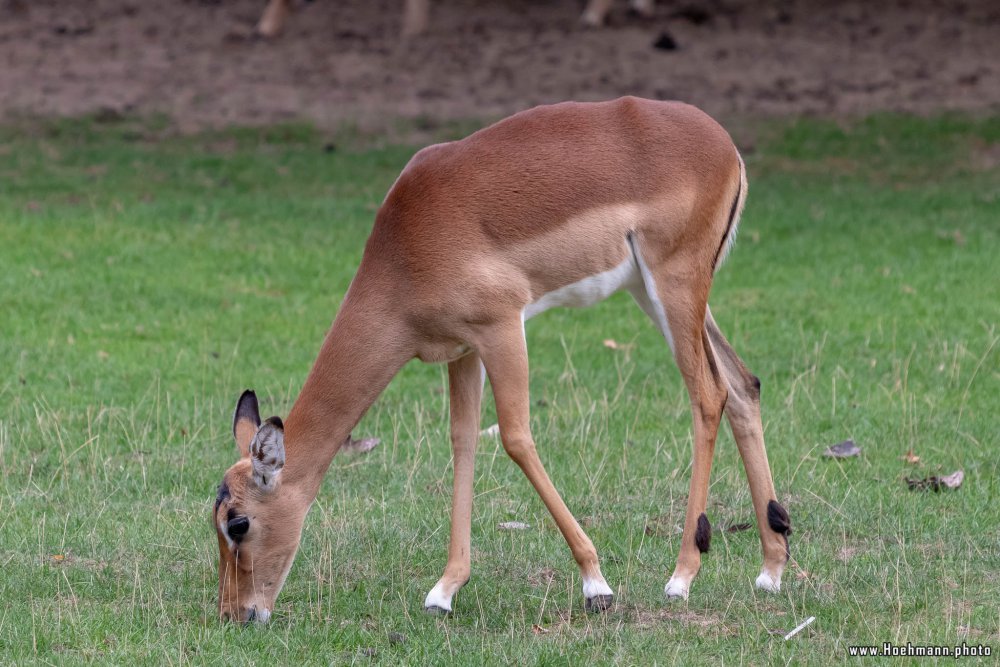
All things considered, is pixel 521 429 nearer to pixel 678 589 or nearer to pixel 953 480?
pixel 678 589

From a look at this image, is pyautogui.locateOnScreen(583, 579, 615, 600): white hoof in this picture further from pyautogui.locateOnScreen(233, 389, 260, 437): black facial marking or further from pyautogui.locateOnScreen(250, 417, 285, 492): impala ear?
pyautogui.locateOnScreen(233, 389, 260, 437): black facial marking

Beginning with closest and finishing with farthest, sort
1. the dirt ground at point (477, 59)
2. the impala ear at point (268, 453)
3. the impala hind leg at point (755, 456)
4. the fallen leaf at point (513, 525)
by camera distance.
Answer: the impala ear at point (268, 453) < the impala hind leg at point (755, 456) < the fallen leaf at point (513, 525) < the dirt ground at point (477, 59)

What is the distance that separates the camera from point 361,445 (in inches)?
290

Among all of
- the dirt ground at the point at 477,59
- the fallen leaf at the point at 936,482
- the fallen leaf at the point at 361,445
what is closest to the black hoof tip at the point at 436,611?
the fallen leaf at the point at 361,445

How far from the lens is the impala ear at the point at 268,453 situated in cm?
486

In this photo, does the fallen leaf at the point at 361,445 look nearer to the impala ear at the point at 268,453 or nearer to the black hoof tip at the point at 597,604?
the impala ear at the point at 268,453

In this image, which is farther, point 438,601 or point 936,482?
point 936,482

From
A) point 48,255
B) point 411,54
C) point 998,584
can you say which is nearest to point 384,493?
point 998,584

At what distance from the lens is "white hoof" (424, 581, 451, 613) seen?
207 inches

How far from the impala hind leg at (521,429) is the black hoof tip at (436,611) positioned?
1.74ft

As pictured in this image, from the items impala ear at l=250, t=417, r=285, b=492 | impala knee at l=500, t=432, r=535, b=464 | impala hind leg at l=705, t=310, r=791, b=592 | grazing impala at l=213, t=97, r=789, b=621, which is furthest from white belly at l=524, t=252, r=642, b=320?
impala ear at l=250, t=417, r=285, b=492

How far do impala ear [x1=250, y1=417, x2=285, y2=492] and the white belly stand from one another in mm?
1063

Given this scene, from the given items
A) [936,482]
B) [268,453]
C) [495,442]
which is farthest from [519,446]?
[936,482]

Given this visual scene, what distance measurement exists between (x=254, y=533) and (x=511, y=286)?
131cm
